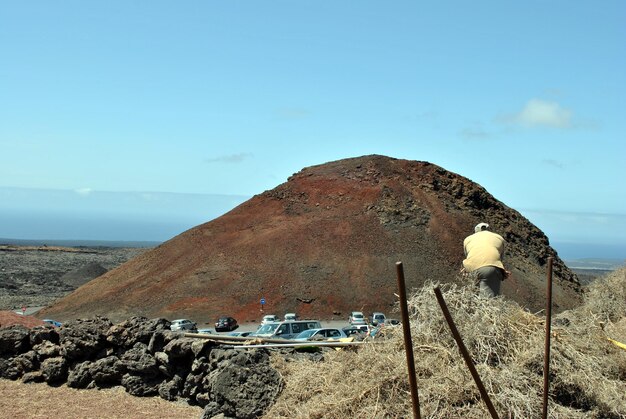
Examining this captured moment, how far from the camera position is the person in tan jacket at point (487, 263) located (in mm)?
9188

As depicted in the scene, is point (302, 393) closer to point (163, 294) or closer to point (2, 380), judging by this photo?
point (2, 380)

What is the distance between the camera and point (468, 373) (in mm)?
7078

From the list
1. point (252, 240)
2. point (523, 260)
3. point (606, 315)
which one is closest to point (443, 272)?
point (523, 260)

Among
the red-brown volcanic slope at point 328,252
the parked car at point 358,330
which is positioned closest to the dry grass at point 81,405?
the parked car at point 358,330

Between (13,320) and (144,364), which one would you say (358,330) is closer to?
(13,320)

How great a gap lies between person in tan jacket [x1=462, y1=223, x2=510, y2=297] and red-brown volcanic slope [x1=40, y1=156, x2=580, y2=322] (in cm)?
4039

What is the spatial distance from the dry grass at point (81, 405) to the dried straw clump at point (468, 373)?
9.13 feet

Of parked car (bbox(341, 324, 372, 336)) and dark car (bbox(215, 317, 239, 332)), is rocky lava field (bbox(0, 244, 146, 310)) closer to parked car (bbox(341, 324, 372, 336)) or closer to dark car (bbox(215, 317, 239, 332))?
dark car (bbox(215, 317, 239, 332))

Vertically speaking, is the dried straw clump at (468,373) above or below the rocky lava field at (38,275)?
above

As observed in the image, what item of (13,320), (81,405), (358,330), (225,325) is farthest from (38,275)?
(81,405)

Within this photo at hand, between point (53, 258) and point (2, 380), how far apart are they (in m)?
100

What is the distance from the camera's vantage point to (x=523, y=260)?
59.3 metres

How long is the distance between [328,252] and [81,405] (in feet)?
148

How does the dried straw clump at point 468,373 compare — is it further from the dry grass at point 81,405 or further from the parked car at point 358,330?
the dry grass at point 81,405
